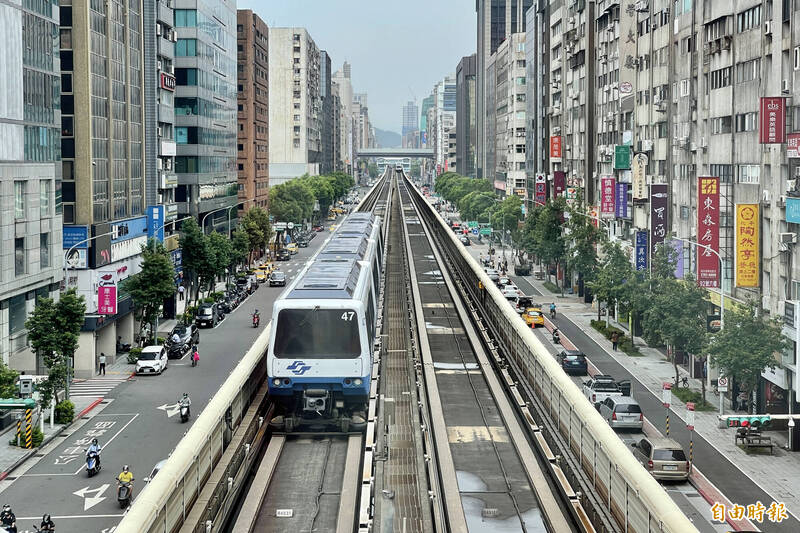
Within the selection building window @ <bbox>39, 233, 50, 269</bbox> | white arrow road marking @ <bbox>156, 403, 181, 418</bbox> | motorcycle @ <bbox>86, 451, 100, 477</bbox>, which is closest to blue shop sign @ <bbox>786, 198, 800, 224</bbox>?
white arrow road marking @ <bbox>156, 403, 181, 418</bbox>

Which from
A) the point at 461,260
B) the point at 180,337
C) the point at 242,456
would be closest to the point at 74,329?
the point at 180,337

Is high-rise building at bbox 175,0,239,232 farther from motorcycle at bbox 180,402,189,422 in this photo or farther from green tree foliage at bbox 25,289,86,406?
motorcycle at bbox 180,402,189,422

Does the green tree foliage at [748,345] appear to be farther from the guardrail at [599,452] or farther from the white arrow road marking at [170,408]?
the white arrow road marking at [170,408]

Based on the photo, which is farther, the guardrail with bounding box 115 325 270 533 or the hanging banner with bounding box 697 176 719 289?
the hanging banner with bounding box 697 176 719 289

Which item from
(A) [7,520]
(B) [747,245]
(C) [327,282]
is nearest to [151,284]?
(C) [327,282]

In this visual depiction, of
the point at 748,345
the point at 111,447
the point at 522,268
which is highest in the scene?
the point at 748,345

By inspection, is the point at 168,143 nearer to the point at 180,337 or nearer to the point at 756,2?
the point at 180,337

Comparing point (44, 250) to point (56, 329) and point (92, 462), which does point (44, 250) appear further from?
point (92, 462)
